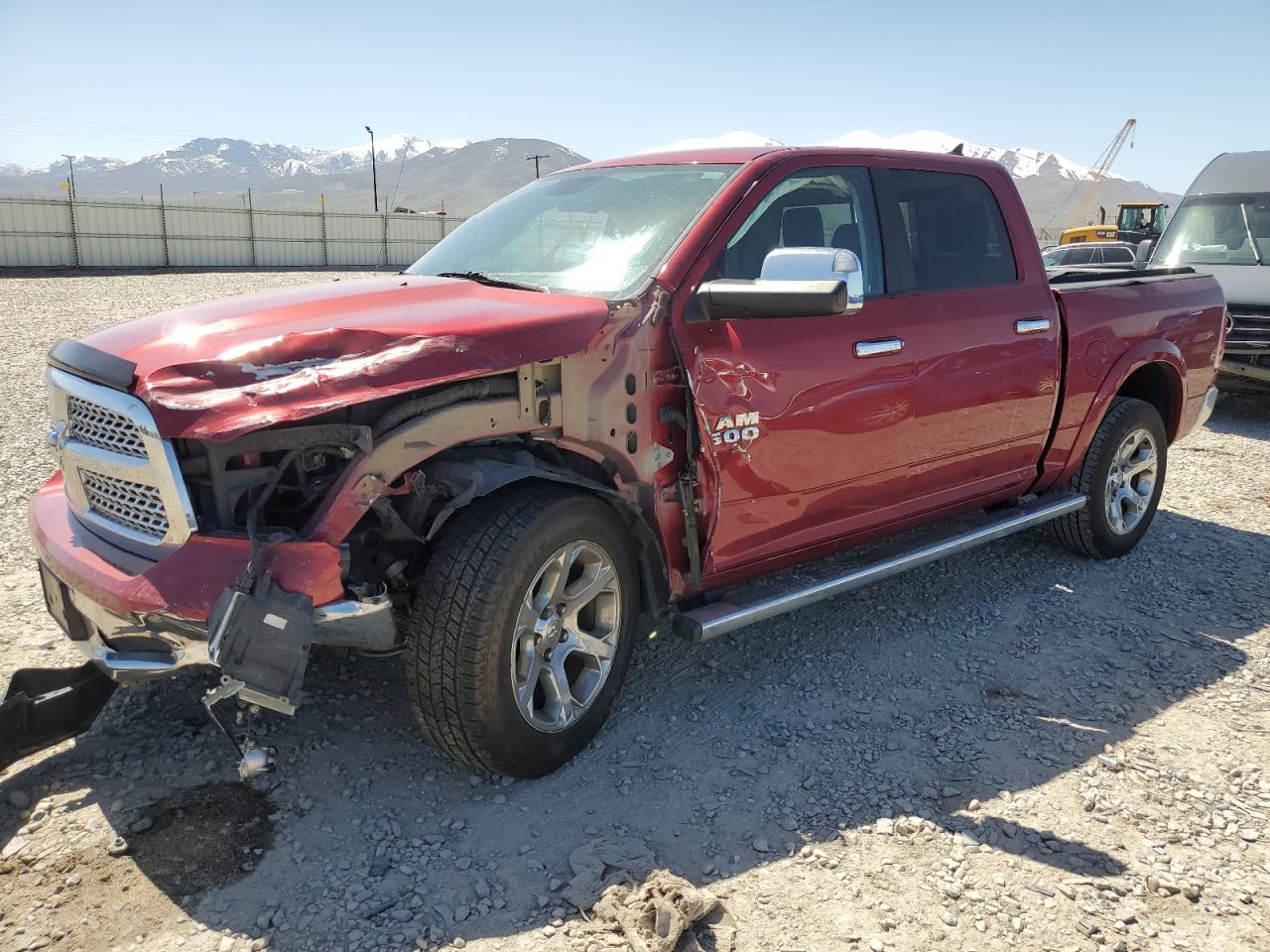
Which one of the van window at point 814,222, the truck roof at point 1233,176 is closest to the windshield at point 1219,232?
the truck roof at point 1233,176

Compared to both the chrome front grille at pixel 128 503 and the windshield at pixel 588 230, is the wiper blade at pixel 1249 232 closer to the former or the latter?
the windshield at pixel 588 230

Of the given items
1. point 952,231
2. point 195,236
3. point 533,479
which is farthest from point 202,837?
point 195,236

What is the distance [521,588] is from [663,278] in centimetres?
116

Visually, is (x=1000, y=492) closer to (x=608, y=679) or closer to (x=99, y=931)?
(x=608, y=679)

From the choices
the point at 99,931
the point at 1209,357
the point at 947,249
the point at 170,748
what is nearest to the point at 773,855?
the point at 99,931

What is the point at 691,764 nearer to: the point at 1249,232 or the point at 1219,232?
the point at 1249,232

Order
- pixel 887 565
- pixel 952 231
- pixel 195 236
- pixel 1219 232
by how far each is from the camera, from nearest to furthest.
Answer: pixel 887 565
pixel 952 231
pixel 1219 232
pixel 195 236

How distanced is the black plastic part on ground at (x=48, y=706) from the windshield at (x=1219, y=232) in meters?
11.2

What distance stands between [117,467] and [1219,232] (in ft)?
37.6

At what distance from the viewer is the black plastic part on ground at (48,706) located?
2.98m

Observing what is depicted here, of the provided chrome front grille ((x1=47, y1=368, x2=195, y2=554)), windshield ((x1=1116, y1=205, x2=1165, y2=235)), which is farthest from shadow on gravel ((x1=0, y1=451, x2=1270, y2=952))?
windshield ((x1=1116, y1=205, x2=1165, y2=235))

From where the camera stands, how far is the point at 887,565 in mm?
4000

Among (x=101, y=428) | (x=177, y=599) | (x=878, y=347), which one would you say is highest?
(x=878, y=347)

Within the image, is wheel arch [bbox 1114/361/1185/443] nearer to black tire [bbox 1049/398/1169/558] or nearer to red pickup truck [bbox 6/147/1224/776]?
black tire [bbox 1049/398/1169/558]
